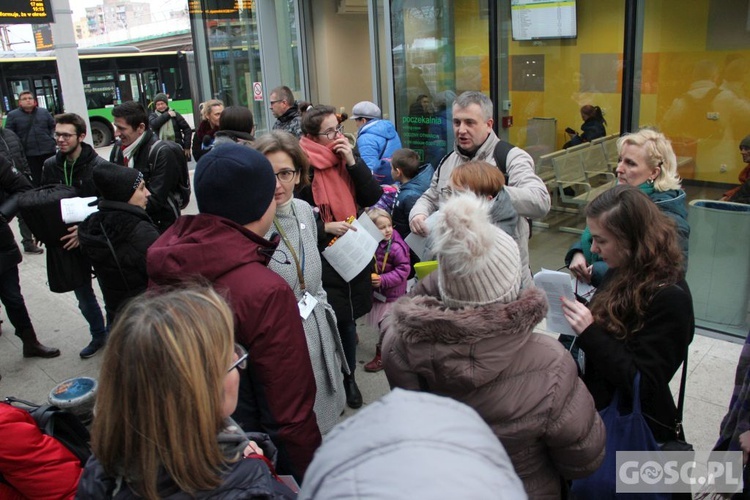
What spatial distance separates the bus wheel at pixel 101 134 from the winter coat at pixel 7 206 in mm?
16806

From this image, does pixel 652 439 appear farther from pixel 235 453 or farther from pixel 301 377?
pixel 235 453

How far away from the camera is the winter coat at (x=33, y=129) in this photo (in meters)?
9.36

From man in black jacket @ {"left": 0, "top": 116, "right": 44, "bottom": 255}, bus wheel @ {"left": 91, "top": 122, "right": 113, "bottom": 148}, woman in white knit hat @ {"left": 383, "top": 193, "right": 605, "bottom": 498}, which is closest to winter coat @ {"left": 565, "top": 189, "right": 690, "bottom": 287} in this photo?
woman in white knit hat @ {"left": 383, "top": 193, "right": 605, "bottom": 498}

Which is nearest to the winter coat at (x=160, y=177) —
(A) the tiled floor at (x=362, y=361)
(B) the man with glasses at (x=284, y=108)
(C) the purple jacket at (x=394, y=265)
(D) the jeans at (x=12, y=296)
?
(D) the jeans at (x=12, y=296)

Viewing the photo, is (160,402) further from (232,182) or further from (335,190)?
(335,190)

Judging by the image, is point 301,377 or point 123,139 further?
point 123,139

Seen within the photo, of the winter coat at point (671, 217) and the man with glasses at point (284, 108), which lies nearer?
the winter coat at point (671, 217)

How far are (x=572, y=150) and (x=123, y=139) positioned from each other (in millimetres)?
4552

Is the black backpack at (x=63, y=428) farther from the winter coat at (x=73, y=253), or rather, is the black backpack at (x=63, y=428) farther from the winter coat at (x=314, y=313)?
the winter coat at (x=73, y=253)

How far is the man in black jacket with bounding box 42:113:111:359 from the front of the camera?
15.1 feet

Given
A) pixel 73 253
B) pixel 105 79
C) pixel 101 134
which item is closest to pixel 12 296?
pixel 73 253

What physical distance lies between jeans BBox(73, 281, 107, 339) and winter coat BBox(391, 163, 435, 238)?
2633 mm

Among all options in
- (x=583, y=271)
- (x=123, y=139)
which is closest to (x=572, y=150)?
(x=583, y=271)

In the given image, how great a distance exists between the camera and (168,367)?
128 cm
